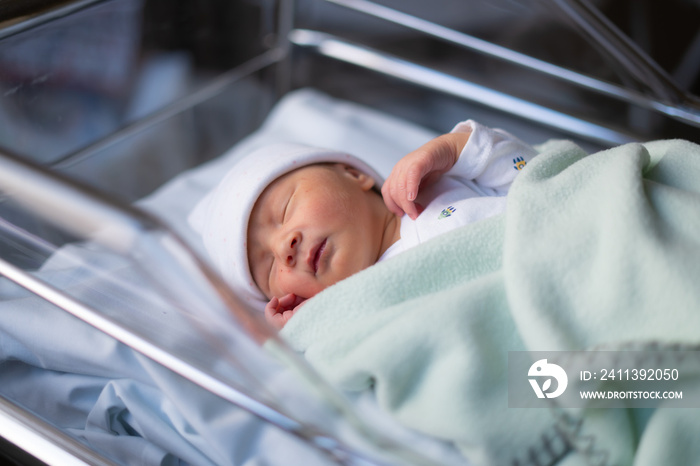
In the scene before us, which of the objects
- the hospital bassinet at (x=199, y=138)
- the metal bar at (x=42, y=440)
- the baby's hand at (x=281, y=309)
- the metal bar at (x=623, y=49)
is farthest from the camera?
the metal bar at (x=623, y=49)

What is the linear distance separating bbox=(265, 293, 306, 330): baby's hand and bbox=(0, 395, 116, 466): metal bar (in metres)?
0.23

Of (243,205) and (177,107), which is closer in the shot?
(243,205)

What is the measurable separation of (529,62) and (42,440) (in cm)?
97

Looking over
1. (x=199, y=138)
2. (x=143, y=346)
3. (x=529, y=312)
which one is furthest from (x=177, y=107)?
(x=529, y=312)

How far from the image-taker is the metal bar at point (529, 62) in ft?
3.33

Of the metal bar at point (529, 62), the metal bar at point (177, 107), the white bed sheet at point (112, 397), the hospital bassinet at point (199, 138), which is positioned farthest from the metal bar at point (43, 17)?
the metal bar at point (529, 62)

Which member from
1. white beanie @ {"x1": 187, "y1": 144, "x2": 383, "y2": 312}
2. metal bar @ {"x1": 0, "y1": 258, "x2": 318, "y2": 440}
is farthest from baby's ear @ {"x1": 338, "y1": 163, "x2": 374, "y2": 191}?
metal bar @ {"x1": 0, "y1": 258, "x2": 318, "y2": 440}

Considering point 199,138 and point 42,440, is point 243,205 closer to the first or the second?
point 42,440

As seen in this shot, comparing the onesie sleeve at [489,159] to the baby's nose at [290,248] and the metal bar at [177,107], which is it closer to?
the baby's nose at [290,248]

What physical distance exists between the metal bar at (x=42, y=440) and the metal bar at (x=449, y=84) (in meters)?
0.88

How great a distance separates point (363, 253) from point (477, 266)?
0.15 m

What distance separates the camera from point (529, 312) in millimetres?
572

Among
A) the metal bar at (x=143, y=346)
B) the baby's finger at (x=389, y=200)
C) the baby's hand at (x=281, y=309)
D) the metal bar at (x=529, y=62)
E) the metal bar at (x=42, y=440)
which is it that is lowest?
the metal bar at (x=42, y=440)

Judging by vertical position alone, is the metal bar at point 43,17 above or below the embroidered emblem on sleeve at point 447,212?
above
